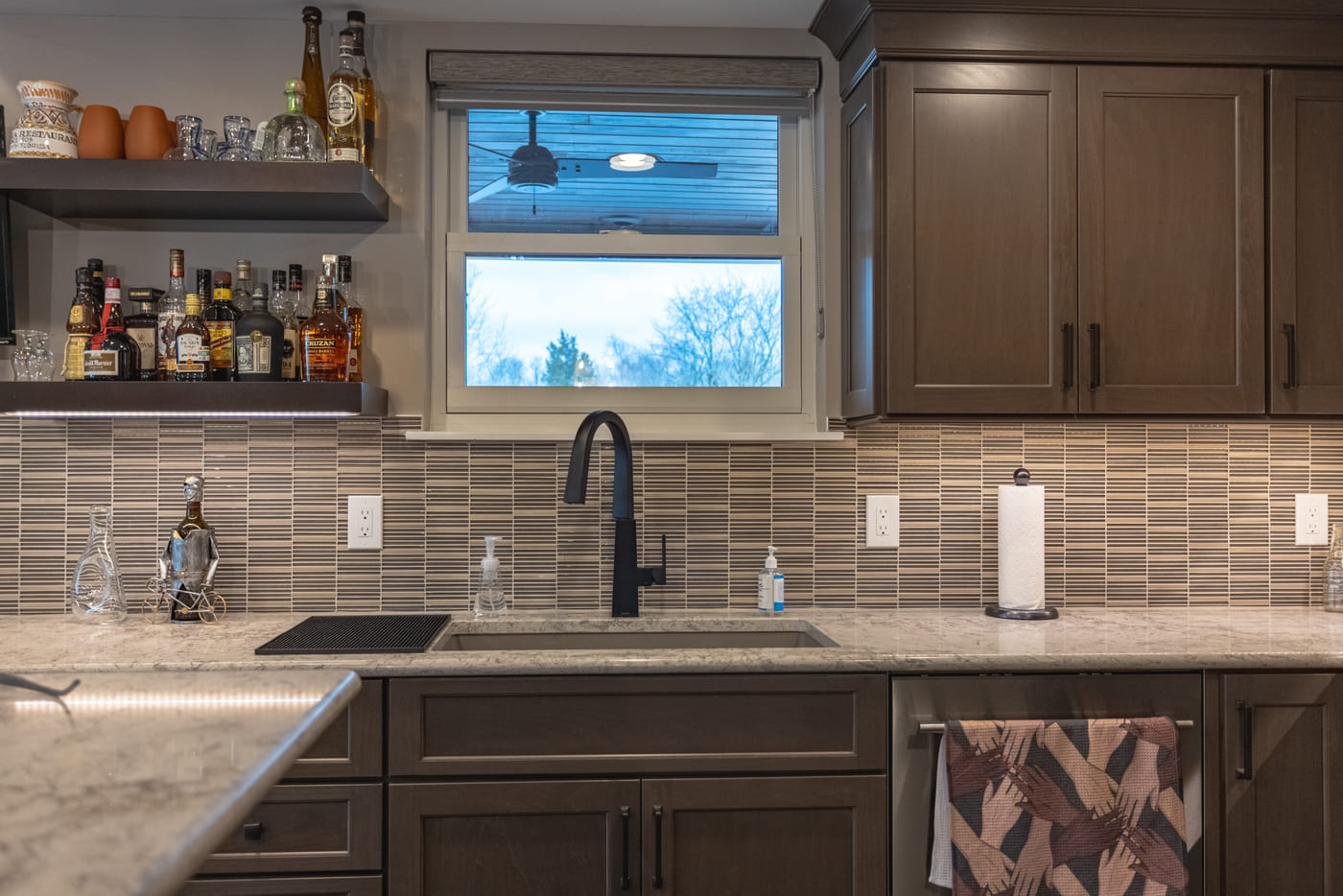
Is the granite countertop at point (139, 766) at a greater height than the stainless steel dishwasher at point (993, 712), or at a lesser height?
greater

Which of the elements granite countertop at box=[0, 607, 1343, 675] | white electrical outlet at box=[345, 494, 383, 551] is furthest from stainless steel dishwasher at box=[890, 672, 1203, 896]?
white electrical outlet at box=[345, 494, 383, 551]

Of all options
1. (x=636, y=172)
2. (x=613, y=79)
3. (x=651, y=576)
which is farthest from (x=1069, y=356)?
(x=613, y=79)

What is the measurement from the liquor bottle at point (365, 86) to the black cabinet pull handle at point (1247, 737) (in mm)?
2198

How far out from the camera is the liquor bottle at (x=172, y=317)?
2.02 m

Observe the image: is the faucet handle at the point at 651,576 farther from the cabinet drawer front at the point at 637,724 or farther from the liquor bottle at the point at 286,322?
the liquor bottle at the point at 286,322

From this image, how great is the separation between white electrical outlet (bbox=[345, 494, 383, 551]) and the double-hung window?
25cm

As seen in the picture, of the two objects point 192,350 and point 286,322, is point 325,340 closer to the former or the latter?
point 286,322

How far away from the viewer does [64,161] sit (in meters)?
1.91

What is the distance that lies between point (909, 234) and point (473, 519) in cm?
124

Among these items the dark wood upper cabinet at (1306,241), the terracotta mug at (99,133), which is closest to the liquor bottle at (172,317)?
the terracotta mug at (99,133)

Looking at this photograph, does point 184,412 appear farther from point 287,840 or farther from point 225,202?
point 287,840

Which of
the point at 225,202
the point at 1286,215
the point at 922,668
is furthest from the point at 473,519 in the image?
the point at 1286,215

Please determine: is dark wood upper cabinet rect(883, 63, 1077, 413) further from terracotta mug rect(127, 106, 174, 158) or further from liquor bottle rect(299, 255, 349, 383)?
terracotta mug rect(127, 106, 174, 158)

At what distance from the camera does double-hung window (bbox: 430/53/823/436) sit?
234cm
